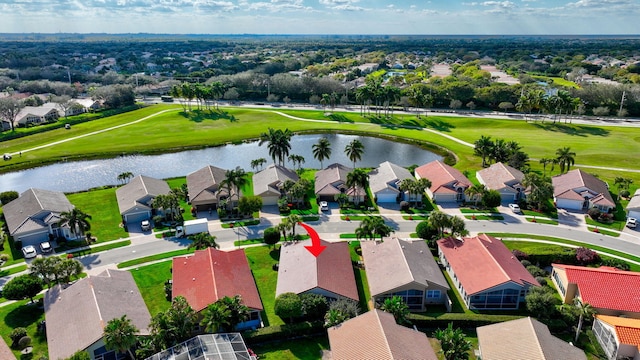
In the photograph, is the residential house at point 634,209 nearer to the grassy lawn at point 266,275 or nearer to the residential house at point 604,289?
the residential house at point 604,289

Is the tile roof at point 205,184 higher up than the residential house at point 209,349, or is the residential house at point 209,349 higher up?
the tile roof at point 205,184

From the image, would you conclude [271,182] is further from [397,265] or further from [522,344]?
[522,344]

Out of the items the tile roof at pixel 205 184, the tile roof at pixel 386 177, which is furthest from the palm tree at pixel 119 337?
the tile roof at pixel 386 177

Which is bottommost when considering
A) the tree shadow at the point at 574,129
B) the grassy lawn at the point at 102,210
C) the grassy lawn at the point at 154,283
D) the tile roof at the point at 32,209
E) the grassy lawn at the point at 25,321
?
the grassy lawn at the point at 25,321

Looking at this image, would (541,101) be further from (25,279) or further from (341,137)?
(25,279)

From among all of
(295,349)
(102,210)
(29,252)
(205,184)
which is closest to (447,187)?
(205,184)

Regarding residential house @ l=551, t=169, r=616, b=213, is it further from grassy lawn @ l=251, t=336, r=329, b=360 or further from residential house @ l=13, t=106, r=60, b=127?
residential house @ l=13, t=106, r=60, b=127
